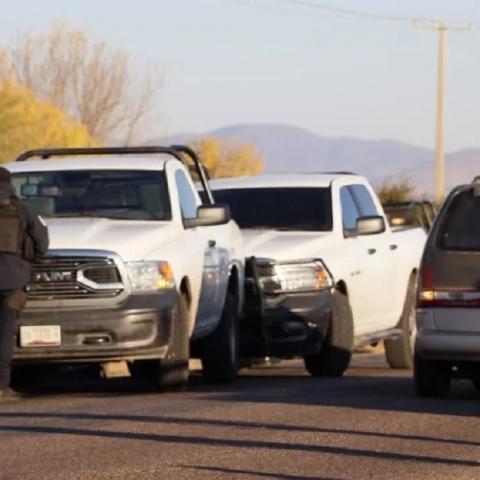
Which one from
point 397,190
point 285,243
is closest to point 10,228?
point 285,243

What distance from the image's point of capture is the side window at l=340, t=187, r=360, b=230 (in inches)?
718

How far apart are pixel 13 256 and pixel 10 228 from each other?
0.71ft

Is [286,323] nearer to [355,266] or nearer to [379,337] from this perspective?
[355,266]

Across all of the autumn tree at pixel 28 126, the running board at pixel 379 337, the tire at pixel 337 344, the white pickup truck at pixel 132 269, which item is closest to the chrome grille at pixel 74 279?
the white pickup truck at pixel 132 269

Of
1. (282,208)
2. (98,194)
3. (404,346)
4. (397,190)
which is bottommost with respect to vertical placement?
(397,190)

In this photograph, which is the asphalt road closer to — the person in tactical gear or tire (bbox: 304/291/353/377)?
the person in tactical gear

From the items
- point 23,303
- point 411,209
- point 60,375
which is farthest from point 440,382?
point 411,209

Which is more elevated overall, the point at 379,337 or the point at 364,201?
the point at 364,201

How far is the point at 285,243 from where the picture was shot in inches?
675

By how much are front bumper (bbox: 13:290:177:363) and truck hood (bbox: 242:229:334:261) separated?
9.65ft

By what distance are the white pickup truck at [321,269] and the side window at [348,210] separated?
18mm

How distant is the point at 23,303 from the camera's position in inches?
541

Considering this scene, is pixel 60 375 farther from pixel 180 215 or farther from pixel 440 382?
pixel 440 382

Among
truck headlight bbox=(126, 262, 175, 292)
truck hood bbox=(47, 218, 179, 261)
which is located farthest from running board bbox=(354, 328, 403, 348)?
truck headlight bbox=(126, 262, 175, 292)
